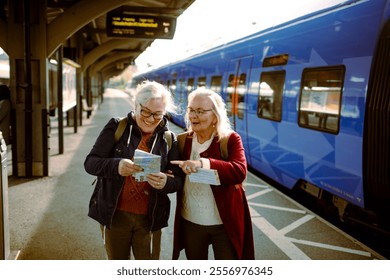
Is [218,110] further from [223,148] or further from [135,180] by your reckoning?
[135,180]

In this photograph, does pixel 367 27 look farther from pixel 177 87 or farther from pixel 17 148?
pixel 177 87

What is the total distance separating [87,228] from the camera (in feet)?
13.8

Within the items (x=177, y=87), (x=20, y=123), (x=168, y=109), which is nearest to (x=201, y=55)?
(x=177, y=87)

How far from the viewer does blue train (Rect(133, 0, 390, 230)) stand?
12.4 ft

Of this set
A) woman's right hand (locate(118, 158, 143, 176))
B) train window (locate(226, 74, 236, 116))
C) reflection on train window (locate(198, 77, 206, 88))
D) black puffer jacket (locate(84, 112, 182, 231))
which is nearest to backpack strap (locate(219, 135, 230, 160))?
black puffer jacket (locate(84, 112, 182, 231))

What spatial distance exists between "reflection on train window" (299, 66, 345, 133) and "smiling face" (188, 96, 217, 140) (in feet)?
8.08

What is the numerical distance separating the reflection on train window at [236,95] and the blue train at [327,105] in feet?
0.36

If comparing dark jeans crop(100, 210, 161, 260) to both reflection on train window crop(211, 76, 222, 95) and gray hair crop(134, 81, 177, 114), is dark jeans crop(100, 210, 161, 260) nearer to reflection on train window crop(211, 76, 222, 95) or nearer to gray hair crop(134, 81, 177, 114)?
gray hair crop(134, 81, 177, 114)

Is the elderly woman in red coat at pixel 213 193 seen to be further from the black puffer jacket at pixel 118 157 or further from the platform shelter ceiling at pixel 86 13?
the platform shelter ceiling at pixel 86 13

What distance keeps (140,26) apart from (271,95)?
3.80 metres

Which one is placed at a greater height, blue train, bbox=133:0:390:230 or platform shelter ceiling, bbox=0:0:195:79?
platform shelter ceiling, bbox=0:0:195:79

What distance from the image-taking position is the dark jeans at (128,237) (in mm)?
2309

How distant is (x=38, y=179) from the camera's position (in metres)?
6.08

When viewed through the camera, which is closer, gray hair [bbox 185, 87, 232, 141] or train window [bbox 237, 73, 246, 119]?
gray hair [bbox 185, 87, 232, 141]
